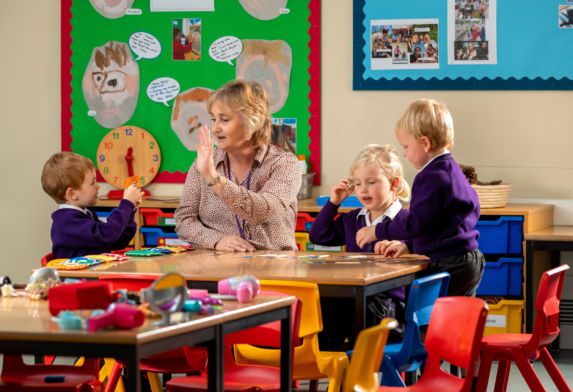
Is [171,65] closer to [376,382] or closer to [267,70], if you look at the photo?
[267,70]

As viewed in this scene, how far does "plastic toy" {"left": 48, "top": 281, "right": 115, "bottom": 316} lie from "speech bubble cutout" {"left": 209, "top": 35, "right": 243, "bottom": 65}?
3612 mm

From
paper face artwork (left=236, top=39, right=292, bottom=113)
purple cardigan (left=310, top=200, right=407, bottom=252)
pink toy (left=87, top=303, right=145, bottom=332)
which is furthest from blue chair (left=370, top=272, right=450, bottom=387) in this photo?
paper face artwork (left=236, top=39, right=292, bottom=113)

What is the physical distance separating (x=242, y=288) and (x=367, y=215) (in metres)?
1.44

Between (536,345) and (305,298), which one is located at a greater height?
(305,298)

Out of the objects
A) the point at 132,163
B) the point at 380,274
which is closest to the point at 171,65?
the point at 132,163

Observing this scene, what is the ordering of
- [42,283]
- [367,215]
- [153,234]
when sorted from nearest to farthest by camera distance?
[42,283], [367,215], [153,234]

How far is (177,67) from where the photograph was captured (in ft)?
18.6

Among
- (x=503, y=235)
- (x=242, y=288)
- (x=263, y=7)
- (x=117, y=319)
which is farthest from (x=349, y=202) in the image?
(x=117, y=319)

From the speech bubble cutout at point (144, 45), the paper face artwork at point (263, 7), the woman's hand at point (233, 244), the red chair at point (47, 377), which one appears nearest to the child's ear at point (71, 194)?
the woman's hand at point (233, 244)

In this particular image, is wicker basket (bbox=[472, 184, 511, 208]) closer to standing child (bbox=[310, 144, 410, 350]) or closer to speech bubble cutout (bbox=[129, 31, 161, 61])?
standing child (bbox=[310, 144, 410, 350])

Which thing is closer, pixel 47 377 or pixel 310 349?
pixel 47 377

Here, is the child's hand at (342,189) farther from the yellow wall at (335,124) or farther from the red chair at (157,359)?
the yellow wall at (335,124)

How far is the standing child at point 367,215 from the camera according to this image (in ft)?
10.9

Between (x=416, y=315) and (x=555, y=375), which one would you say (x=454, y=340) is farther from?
(x=555, y=375)
